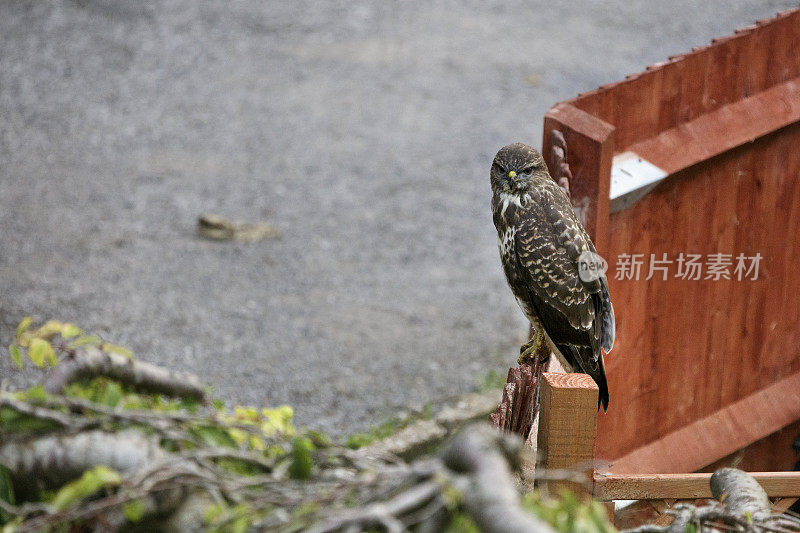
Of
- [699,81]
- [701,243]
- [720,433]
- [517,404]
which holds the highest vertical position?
[699,81]

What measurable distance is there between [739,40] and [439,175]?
5237mm

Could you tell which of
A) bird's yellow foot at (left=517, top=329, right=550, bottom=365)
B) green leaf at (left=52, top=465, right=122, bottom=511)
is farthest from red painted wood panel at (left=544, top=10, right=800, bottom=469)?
green leaf at (left=52, top=465, right=122, bottom=511)

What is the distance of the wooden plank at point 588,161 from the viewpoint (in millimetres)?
3283

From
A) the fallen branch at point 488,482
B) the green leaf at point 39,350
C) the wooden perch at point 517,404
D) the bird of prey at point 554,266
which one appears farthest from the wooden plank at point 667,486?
the green leaf at point 39,350

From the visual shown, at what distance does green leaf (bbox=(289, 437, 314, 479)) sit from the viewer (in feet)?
4.72

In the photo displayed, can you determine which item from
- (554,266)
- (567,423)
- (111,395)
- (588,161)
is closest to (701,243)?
(588,161)

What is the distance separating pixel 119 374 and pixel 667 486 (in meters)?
1.82

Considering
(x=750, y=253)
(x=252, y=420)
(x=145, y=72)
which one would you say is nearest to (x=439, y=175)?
(x=145, y=72)

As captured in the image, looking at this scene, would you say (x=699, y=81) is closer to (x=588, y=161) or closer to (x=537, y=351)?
(x=588, y=161)

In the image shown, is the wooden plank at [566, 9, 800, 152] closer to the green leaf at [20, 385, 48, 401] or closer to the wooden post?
the wooden post

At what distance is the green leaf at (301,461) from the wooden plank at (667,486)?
4.98ft

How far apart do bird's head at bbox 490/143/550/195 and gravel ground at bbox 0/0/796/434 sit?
267 centimetres

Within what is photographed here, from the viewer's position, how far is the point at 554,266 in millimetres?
3271

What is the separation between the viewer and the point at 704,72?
374cm
